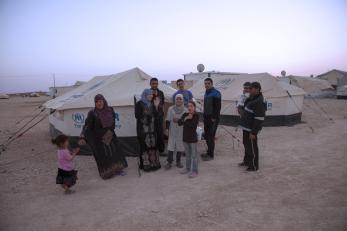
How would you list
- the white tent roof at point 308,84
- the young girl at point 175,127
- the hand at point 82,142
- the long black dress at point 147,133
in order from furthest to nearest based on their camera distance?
the white tent roof at point 308,84 → the long black dress at point 147,133 → the young girl at point 175,127 → the hand at point 82,142

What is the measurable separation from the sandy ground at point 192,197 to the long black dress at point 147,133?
0.83 ft

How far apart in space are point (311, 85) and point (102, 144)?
26318mm

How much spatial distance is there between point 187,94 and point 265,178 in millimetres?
2420

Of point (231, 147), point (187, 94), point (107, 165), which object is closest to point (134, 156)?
point (107, 165)

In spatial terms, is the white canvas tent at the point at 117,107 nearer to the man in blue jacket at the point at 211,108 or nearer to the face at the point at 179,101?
the man in blue jacket at the point at 211,108

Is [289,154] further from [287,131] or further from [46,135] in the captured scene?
[46,135]

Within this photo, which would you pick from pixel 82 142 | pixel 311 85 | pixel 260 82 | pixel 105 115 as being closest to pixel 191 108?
pixel 105 115

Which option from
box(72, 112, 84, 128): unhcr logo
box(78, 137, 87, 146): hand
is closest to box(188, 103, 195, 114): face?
box(78, 137, 87, 146): hand

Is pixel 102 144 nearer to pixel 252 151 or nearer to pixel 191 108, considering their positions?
pixel 191 108

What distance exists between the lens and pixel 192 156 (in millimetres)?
5707

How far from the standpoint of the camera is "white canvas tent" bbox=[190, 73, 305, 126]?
36.2ft


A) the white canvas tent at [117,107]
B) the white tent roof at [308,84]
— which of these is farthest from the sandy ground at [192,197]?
the white tent roof at [308,84]

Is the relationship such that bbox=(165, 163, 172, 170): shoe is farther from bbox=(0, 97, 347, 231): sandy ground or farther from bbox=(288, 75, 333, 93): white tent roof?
bbox=(288, 75, 333, 93): white tent roof

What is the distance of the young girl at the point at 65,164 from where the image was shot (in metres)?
4.86
